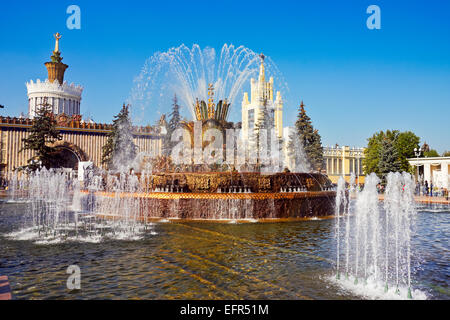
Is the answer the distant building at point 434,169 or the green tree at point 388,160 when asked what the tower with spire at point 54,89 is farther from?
the distant building at point 434,169

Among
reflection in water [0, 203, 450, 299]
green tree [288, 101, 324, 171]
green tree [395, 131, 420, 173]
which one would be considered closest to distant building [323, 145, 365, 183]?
green tree [395, 131, 420, 173]

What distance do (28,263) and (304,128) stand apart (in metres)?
40.8

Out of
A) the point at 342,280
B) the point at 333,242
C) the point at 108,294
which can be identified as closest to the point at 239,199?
the point at 333,242

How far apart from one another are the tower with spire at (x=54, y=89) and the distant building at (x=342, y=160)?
55.7 meters

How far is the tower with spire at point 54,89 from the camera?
58188mm

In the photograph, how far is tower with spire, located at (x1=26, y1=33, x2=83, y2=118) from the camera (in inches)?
2291

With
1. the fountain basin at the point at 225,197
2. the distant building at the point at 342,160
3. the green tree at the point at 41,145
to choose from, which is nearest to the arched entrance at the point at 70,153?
the green tree at the point at 41,145

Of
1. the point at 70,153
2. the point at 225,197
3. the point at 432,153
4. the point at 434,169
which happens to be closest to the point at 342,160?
the point at 432,153

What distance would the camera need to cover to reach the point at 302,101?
1705 inches

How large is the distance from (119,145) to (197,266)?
137 ft

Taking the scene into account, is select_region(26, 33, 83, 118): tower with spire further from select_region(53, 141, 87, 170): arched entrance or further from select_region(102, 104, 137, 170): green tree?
select_region(102, 104, 137, 170): green tree

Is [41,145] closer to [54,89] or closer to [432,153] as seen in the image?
[54,89]
